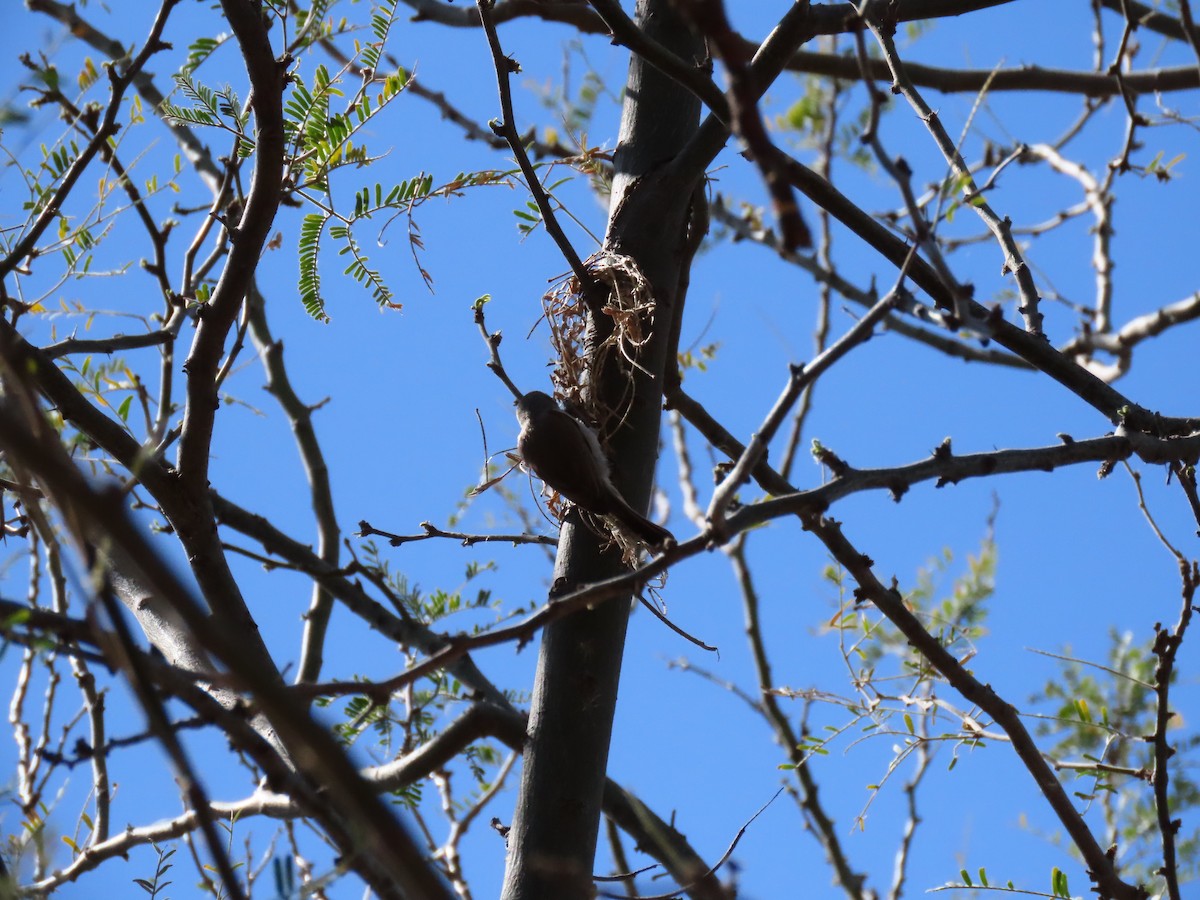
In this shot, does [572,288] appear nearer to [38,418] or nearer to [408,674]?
[408,674]

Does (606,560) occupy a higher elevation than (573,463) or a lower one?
lower

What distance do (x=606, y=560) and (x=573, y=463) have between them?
1.22 feet

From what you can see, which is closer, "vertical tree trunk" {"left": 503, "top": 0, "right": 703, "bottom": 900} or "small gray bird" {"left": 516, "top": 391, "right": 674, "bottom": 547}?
"vertical tree trunk" {"left": 503, "top": 0, "right": 703, "bottom": 900}

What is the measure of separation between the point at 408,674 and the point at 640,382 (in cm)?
172

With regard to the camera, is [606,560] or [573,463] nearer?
[606,560]

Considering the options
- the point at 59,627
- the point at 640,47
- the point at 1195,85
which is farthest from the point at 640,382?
the point at 1195,85

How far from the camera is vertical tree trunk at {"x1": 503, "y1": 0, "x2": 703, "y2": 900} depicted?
96.9 inches

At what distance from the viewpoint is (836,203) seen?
8.89ft

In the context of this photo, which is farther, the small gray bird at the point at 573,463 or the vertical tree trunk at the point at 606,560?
the small gray bird at the point at 573,463

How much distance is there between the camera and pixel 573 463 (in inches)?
124

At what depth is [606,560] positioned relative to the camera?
2.89 m

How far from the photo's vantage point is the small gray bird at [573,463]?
9.73 ft

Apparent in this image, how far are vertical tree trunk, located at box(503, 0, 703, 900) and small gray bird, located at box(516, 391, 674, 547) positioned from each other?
0.18 ft

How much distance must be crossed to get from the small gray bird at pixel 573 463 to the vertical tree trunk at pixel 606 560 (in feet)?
0.18
